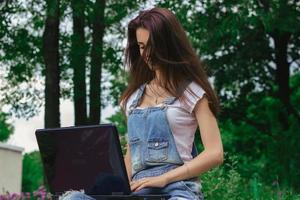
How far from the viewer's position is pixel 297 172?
2197cm

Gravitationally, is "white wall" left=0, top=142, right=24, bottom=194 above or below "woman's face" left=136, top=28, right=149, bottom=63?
below

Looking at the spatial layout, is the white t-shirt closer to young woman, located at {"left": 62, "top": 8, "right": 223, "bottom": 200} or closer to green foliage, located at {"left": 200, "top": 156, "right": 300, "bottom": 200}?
young woman, located at {"left": 62, "top": 8, "right": 223, "bottom": 200}

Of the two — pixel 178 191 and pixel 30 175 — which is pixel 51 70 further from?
pixel 178 191

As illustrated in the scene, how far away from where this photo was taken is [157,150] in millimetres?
3439

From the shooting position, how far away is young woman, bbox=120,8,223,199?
11.2 feet

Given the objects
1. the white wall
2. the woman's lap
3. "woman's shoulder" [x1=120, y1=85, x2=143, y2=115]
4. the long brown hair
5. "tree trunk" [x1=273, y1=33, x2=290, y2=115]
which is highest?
"tree trunk" [x1=273, y1=33, x2=290, y2=115]

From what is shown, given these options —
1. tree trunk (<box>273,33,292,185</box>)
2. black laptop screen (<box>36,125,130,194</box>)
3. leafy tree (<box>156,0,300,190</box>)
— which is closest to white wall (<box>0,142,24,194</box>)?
leafy tree (<box>156,0,300,190</box>)

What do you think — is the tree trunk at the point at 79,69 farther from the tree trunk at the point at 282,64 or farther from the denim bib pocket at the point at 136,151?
the denim bib pocket at the point at 136,151

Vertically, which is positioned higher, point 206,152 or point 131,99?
point 131,99

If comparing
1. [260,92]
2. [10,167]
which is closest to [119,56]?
[10,167]

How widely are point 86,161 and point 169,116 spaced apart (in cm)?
37

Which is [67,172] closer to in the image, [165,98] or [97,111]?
[165,98]

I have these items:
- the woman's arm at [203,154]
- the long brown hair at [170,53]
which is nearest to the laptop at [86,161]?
the woman's arm at [203,154]

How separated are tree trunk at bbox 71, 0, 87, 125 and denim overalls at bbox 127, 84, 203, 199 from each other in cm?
1266
